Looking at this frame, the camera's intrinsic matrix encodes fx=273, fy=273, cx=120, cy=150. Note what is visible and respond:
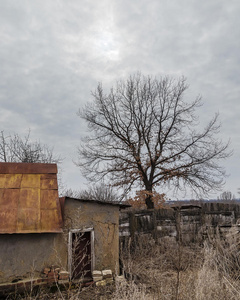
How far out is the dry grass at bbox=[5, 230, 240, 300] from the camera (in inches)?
164

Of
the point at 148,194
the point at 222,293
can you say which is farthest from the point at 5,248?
the point at 148,194

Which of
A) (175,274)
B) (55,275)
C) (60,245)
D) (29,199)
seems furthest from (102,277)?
(29,199)

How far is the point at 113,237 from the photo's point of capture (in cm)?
907

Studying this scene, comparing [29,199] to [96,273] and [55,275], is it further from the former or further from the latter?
[96,273]

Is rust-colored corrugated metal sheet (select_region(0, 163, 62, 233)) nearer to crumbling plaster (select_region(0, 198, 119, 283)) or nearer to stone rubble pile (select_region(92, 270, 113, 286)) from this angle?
crumbling plaster (select_region(0, 198, 119, 283))

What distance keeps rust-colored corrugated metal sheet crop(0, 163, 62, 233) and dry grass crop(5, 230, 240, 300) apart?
1854 millimetres

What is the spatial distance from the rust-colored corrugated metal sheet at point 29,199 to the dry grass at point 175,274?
6.08ft

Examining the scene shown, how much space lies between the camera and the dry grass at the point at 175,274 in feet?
13.7

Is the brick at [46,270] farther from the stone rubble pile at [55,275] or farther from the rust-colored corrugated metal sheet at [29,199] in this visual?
the rust-colored corrugated metal sheet at [29,199]

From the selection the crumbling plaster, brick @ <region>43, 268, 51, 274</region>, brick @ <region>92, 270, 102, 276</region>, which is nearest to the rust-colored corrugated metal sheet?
the crumbling plaster

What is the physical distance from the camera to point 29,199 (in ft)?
27.1

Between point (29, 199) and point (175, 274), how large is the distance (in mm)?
5258

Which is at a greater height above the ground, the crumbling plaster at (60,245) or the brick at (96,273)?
the crumbling plaster at (60,245)

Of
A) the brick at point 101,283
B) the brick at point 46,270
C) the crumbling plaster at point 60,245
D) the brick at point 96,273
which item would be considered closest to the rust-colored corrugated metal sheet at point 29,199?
the crumbling plaster at point 60,245
